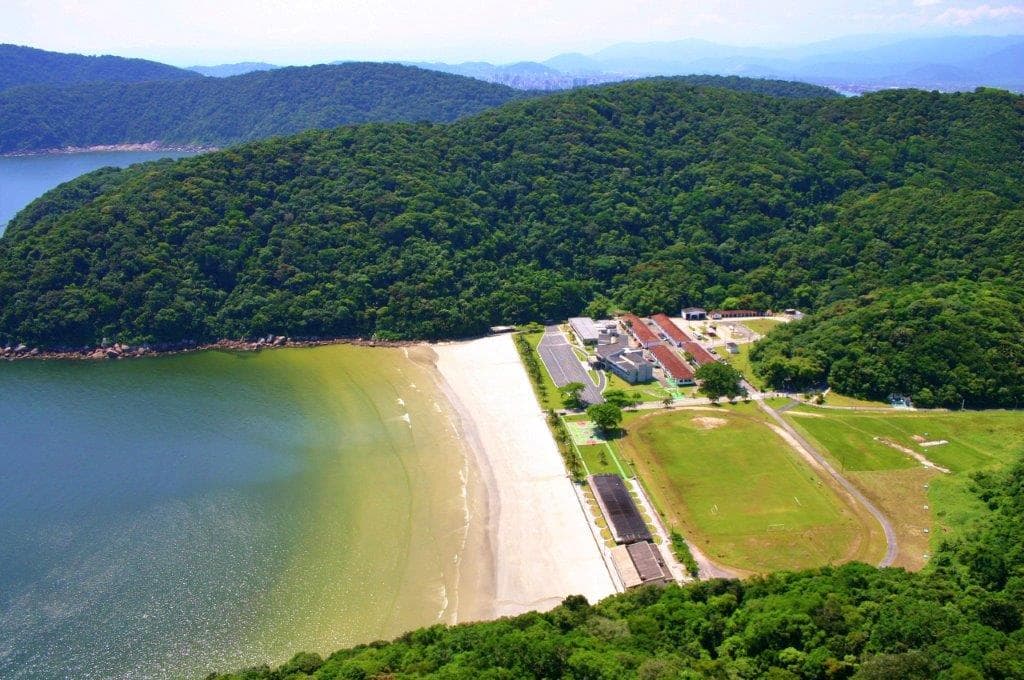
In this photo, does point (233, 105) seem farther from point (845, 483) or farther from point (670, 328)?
point (845, 483)

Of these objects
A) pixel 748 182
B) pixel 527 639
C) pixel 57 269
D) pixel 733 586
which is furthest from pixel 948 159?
pixel 57 269

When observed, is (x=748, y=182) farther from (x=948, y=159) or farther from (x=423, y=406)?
(x=423, y=406)

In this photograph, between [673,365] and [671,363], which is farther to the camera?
[671,363]

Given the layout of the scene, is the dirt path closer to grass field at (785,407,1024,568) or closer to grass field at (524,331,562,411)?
grass field at (785,407,1024,568)

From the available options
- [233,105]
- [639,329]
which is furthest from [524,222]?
[233,105]

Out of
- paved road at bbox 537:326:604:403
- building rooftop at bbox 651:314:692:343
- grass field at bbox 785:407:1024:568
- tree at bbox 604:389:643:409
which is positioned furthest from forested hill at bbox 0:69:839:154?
grass field at bbox 785:407:1024:568
